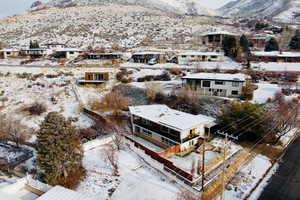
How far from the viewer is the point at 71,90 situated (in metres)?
44.0

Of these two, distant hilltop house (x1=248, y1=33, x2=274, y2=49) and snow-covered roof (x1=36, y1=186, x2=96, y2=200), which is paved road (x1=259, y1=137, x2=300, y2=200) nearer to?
snow-covered roof (x1=36, y1=186, x2=96, y2=200)

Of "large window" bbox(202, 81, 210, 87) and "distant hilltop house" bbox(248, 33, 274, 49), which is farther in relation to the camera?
"distant hilltop house" bbox(248, 33, 274, 49)

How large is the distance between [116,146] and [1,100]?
29.2m

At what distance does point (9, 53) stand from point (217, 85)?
7342 cm

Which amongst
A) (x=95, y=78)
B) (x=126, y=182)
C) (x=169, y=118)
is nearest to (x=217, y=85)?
(x=169, y=118)

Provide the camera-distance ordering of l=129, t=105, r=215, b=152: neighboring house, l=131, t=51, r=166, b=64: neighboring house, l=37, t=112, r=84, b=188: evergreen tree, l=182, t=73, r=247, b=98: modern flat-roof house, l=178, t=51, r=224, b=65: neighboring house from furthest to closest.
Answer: l=131, t=51, r=166, b=64: neighboring house < l=178, t=51, r=224, b=65: neighboring house < l=182, t=73, r=247, b=98: modern flat-roof house < l=129, t=105, r=215, b=152: neighboring house < l=37, t=112, r=84, b=188: evergreen tree

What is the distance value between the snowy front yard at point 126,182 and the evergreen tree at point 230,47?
49.2 metres

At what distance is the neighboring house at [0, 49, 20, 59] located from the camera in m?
73.0

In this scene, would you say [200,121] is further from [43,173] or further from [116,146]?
[43,173]

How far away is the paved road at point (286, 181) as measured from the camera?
17062 millimetres

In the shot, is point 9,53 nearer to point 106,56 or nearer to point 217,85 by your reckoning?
point 106,56

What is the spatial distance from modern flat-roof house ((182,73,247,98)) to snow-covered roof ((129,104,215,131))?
405 inches

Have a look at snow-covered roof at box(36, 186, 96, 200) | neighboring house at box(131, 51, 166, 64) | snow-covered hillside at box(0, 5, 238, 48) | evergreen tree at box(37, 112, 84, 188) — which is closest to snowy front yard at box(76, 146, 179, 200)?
evergreen tree at box(37, 112, 84, 188)

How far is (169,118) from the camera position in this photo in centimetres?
2539
